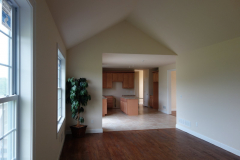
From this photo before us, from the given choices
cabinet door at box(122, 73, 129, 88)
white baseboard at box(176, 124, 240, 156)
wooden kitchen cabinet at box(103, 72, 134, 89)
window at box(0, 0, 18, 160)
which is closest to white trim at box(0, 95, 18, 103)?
window at box(0, 0, 18, 160)

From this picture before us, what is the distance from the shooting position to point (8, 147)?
1.29 m

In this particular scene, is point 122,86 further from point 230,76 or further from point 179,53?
point 230,76

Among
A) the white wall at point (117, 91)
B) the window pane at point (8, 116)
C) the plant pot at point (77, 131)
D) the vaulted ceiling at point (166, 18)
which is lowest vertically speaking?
the plant pot at point (77, 131)

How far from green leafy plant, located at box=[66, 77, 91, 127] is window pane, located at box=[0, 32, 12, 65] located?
3265 mm

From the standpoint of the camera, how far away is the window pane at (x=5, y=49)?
1188 millimetres

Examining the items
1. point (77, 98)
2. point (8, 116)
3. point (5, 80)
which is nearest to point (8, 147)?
point (8, 116)

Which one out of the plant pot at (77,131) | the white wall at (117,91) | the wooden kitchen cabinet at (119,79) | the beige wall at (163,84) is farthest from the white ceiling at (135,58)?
the white wall at (117,91)

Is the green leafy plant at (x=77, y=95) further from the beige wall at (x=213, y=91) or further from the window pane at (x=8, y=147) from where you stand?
the window pane at (x=8, y=147)

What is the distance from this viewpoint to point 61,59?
4.35 m

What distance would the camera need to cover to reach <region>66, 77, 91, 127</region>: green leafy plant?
4572 mm

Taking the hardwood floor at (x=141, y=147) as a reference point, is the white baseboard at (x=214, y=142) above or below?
above

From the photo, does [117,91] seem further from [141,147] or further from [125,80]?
[141,147]

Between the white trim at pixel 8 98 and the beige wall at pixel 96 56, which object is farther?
the beige wall at pixel 96 56

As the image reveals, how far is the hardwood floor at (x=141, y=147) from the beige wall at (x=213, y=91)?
420 millimetres
